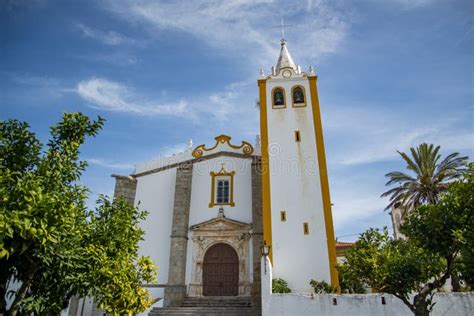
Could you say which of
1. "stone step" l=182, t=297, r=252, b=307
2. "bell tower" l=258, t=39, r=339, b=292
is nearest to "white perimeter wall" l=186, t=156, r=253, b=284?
"stone step" l=182, t=297, r=252, b=307

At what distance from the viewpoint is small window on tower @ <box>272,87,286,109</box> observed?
18484mm

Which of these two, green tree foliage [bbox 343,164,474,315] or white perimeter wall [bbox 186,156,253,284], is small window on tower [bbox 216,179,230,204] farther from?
green tree foliage [bbox 343,164,474,315]

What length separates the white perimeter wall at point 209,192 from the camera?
57.5ft

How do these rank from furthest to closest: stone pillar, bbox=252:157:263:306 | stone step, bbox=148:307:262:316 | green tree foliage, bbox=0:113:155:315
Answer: stone pillar, bbox=252:157:263:306, stone step, bbox=148:307:262:316, green tree foliage, bbox=0:113:155:315

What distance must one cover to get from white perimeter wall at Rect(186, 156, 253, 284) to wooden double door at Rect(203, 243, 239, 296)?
0.93 meters

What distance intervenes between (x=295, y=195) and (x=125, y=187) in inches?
360

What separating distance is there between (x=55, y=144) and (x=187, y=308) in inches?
396

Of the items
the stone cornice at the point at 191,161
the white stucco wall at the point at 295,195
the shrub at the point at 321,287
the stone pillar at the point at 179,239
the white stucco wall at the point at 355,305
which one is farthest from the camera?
the stone cornice at the point at 191,161

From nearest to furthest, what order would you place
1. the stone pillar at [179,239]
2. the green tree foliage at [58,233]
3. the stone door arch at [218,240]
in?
1. the green tree foliage at [58,233]
2. the stone pillar at [179,239]
3. the stone door arch at [218,240]

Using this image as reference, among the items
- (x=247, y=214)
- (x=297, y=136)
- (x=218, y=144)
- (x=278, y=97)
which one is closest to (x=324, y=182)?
(x=297, y=136)

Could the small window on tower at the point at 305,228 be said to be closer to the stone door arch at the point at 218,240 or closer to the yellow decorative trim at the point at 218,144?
the stone door arch at the point at 218,240

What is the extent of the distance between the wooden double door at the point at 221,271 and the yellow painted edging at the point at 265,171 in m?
2.43

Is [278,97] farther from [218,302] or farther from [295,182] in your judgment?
[218,302]

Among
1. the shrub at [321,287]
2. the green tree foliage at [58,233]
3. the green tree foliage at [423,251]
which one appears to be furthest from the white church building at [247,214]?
the green tree foliage at [58,233]
